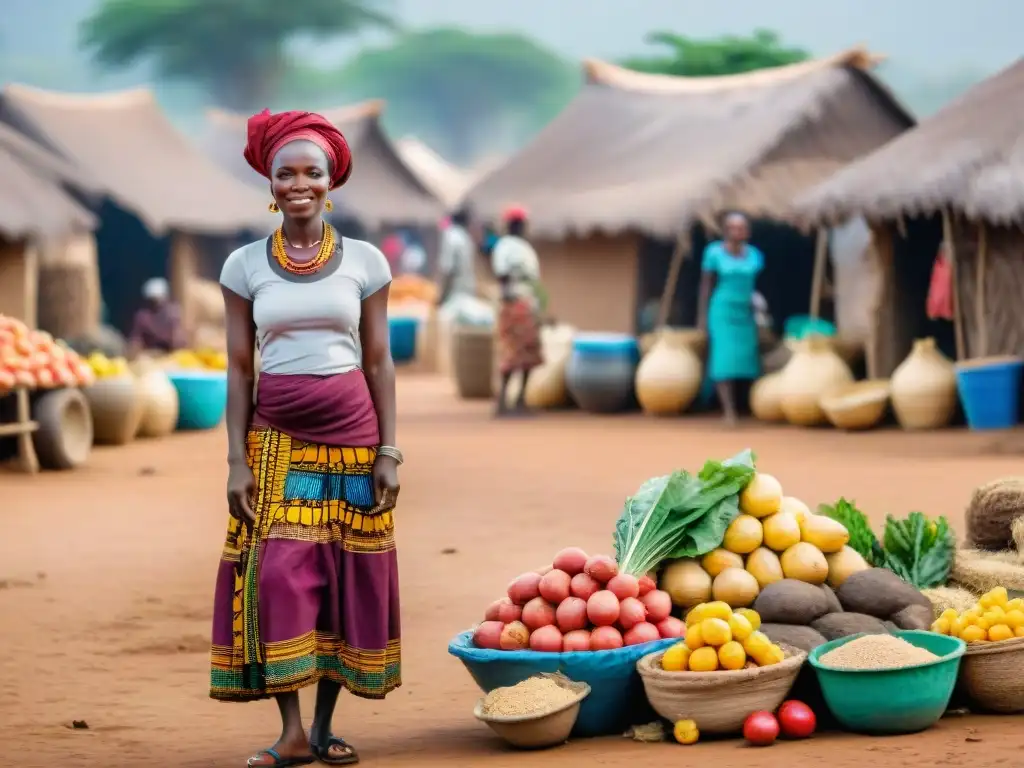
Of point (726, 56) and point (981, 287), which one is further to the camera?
point (726, 56)

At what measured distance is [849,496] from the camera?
35.0 ft

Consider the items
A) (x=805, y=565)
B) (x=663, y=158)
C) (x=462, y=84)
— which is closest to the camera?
(x=805, y=565)

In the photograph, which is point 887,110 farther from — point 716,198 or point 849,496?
point 849,496

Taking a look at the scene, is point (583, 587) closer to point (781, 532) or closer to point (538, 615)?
point (538, 615)

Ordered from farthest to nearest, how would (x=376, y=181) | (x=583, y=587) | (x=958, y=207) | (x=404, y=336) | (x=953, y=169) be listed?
(x=376, y=181) < (x=404, y=336) < (x=958, y=207) < (x=953, y=169) < (x=583, y=587)

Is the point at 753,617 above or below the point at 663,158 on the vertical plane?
below

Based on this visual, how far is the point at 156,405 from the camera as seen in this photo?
15.1 m

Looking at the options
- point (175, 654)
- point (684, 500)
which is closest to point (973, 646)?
point (684, 500)

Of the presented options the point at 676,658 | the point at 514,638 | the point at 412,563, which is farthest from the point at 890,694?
the point at 412,563

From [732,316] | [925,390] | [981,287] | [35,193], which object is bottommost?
[925,390]

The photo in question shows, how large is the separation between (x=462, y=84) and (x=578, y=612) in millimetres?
83781

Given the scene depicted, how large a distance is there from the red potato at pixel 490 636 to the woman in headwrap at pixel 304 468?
1.43 feet

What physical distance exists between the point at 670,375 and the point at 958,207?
130 inches

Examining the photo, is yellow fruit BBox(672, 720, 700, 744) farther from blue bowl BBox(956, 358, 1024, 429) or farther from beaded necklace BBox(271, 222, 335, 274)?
blue bowl BBox(956, 358, 1024, 429)
